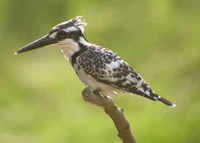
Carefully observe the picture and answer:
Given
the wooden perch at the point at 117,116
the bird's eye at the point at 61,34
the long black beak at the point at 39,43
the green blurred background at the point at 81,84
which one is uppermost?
the green blurred background at the point at 81,84

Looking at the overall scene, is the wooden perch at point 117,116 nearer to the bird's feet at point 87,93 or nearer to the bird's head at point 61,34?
the bird's feet at point 87,93

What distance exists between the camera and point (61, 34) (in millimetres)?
2865

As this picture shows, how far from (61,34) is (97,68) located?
0.58 feet

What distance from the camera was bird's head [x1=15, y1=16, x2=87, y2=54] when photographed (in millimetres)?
2822

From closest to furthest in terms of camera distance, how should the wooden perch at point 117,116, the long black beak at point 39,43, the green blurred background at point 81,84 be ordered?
the wooden perch at point 117,116
the long black beak at point 39,43
the green blurred background at point 81,84

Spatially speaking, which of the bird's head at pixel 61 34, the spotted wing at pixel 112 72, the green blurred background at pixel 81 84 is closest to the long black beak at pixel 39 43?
the bird's head at pixel 61 34

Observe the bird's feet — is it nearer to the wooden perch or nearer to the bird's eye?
the wooden perch

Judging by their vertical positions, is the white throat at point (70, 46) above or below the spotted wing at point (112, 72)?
above

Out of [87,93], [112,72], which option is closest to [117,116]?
[87,93]

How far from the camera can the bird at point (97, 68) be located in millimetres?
2879

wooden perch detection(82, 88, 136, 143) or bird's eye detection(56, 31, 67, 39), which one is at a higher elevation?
bird's eye detection(56, 31, 67, 39)

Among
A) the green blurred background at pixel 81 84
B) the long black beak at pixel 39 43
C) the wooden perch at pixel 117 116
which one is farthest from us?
the green blurred background at pixel 81 84

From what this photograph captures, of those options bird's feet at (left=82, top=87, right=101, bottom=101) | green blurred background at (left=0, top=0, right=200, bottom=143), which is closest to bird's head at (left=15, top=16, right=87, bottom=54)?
bird's feet at (left=82, top=87, right=101, bottom=101)

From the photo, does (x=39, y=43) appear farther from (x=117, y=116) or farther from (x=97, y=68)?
(x=117, y=116)
